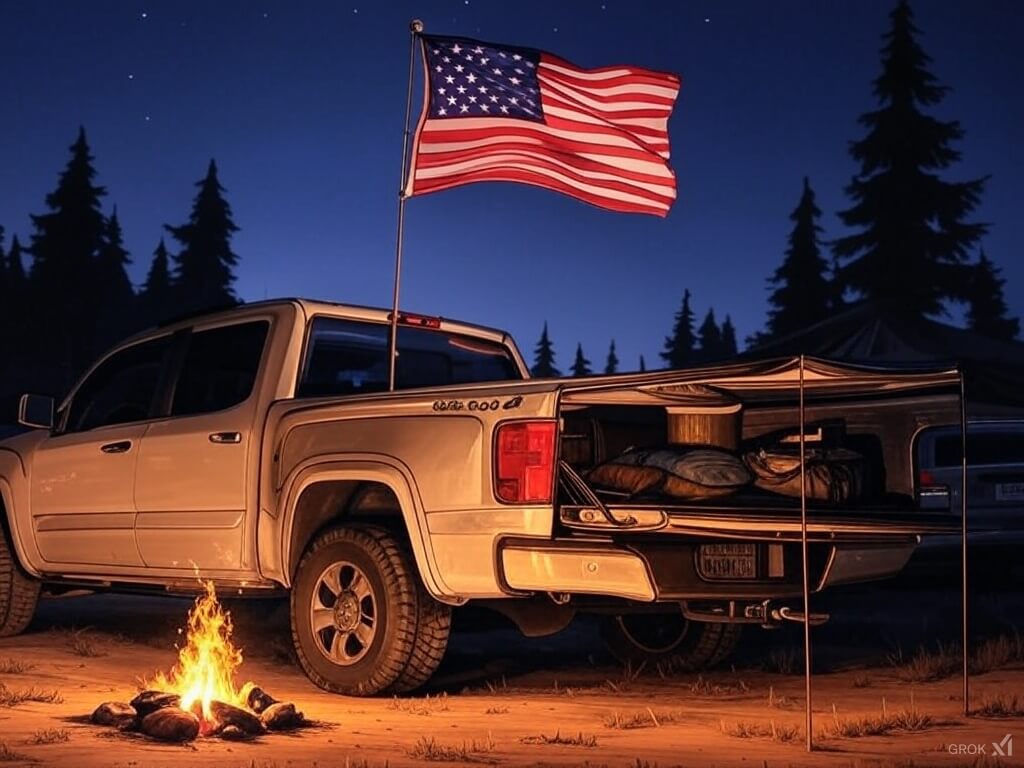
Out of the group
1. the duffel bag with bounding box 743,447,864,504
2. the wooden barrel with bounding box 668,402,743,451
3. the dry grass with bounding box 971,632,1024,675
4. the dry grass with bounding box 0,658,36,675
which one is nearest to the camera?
the duffel bag with bounding box 743,447,864,504

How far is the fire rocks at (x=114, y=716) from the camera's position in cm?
559

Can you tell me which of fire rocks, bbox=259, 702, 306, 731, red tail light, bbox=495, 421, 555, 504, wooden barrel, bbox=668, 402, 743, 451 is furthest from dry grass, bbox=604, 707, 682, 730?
wooden barrel, bbox=668, 402, 743, 451

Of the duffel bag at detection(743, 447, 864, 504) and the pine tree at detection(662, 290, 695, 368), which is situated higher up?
the pine tree at detection(662, 290, 695, 368)

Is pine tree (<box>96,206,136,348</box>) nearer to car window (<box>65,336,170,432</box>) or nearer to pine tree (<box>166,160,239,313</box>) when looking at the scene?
pine tree (<box>166,160,239,313</box>)

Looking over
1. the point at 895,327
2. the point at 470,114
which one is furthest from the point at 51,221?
the point at 470,114

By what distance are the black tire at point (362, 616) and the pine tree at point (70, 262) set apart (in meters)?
50.9

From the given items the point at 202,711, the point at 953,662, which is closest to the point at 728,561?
the point at 953,662

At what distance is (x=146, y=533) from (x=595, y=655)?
3175mm

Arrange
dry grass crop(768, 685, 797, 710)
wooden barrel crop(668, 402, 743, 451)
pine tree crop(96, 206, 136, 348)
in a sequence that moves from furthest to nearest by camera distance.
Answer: pine tree crop(96, 206, 136, 348) → wooden barrel crop(668, 402, 743, 451) → dry grass crop(768, 685, 797, 710)

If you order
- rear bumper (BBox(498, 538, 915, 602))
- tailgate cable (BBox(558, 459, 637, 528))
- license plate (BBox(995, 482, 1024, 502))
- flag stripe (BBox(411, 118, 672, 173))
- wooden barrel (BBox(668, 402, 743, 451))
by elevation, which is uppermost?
flag stripe (BBox(411, 118, 672, 173))

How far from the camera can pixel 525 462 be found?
586cm

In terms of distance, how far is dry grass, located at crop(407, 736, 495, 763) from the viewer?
502 cm

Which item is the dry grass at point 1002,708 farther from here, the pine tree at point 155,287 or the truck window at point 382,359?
the pine tree at point 155,287

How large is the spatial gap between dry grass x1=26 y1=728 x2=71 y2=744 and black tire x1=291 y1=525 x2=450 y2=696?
155 centimetres
